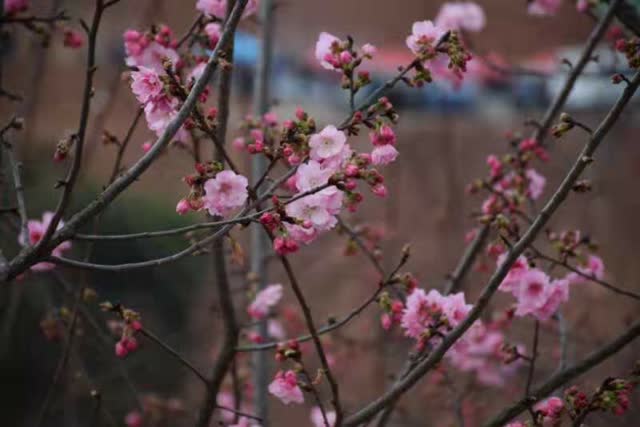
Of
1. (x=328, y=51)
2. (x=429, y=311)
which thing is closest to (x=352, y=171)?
(x=328, y=51)

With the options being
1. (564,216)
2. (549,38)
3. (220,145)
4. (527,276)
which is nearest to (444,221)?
(564,216)

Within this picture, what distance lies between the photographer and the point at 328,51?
5.88 ft

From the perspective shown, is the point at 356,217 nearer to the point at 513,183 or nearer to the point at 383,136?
the point at 513,183

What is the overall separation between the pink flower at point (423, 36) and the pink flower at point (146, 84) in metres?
0.54

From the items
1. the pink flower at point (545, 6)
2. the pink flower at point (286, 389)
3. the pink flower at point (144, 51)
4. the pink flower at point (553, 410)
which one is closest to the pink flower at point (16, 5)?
the pink flower at point (144, 51)

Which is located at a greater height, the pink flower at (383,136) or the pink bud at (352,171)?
the pink flower at (383,136)

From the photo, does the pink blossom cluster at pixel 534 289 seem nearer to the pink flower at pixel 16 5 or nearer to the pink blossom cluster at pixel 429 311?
the pink blossom cluster at pixel 429 311

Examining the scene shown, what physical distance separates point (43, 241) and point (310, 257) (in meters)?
3.53

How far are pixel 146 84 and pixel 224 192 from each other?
259mm

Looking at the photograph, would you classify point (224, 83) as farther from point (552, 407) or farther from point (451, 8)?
point (451, 8)

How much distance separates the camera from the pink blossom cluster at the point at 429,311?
1.90 metres

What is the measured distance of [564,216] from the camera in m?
5.17

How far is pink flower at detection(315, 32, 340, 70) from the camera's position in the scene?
5.77 feet

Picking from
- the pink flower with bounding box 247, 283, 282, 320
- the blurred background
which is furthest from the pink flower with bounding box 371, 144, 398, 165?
the blurred background
